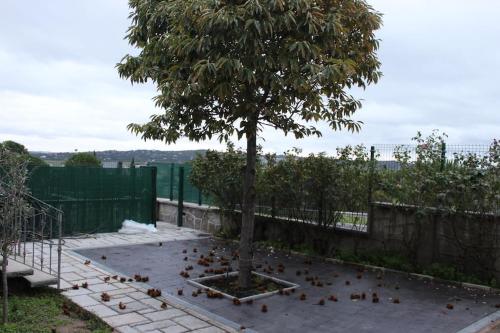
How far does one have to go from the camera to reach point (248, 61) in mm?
5777

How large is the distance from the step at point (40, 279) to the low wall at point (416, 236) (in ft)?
17.7

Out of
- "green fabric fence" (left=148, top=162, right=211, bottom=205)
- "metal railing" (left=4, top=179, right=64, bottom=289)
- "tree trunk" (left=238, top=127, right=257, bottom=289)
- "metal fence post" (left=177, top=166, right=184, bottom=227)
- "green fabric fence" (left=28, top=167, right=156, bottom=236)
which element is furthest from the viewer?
"metal fence post" (left=177, top=166, right=184, bottom=227)

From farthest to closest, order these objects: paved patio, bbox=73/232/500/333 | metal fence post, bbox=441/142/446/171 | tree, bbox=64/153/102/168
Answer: tree, bbox=64/153/102/168 < metal fence post, bbox=441/142/446/171 < paved patio, bbox=73/232/500/333

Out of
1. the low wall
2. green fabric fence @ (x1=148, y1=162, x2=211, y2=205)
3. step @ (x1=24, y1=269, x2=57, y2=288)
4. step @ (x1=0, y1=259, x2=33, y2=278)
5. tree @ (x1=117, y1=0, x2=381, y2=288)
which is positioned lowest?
step @ (x1=24, y1=269, x2=57, y2=288)

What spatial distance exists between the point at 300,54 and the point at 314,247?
5.22 meters

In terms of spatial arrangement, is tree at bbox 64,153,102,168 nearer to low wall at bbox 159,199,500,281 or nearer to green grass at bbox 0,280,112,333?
low wall at bbox 159,199,500,281

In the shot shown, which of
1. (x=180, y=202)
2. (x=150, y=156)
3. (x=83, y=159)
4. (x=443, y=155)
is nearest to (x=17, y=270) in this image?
(x=443, y=155)

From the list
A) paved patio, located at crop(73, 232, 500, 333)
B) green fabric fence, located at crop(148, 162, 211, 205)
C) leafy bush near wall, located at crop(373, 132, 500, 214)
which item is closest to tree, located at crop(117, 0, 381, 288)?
paved patio, located at crop(73, 232, 500, 333)

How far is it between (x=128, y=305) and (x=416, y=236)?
5.11 meters

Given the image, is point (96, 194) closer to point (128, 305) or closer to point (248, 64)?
point (128, 305)

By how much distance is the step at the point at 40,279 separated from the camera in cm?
632

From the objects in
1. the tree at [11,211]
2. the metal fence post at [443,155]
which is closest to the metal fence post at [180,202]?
the metal fence post at [443,155]

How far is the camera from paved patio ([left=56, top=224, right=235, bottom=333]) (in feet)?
18.0

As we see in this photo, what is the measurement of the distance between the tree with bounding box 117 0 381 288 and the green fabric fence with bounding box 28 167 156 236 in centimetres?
481
